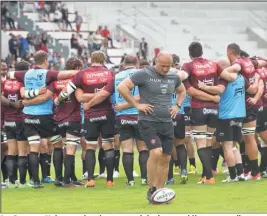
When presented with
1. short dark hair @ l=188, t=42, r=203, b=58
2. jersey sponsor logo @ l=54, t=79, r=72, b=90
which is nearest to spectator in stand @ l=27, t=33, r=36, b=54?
jersey sponsor logo @ l=54, t=79, r=72, b=90

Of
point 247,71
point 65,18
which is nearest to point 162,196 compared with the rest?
point 247,71

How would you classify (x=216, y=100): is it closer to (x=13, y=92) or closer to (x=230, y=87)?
(x=230, y=87)

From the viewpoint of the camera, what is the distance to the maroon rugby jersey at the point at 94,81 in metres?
14.0

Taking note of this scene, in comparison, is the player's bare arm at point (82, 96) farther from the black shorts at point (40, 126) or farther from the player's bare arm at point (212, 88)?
the player's bare arm at point (212, 88)

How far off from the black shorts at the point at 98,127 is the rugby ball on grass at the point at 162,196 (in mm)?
2880

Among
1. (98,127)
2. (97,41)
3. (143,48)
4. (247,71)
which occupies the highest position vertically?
(247,71)

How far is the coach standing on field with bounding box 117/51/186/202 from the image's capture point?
1162 cm

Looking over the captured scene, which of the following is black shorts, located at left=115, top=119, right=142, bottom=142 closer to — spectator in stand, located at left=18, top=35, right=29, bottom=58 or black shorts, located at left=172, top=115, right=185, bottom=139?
black shorts, located at left=172, top=115, right=185, bottom=139

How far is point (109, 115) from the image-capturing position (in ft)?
46.5

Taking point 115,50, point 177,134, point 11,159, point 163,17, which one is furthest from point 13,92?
point 163,17

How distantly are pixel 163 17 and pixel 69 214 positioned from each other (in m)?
34.5

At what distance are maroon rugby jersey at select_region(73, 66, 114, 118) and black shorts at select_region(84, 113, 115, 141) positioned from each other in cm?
8

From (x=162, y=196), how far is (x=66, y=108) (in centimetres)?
364

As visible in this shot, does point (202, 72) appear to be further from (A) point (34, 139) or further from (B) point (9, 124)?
(B) point (9, 124)
